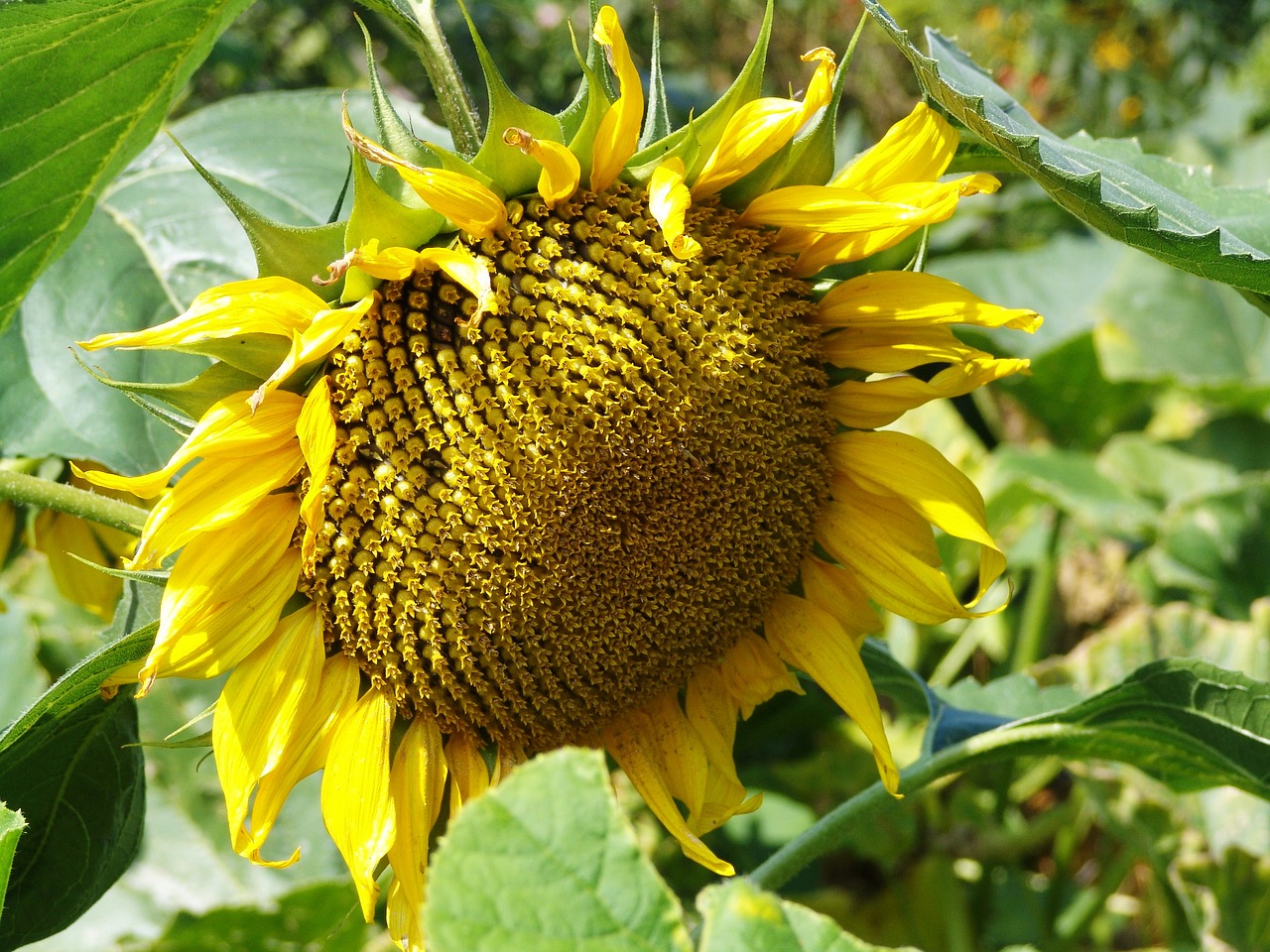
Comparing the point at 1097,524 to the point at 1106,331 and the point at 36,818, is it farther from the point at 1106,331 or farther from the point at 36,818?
the point at 36,818

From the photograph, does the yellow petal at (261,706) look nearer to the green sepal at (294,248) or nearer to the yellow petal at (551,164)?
the green sepal at (294,248)

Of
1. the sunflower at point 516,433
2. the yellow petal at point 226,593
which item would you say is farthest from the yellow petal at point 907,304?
the yellow petal at point 226,593

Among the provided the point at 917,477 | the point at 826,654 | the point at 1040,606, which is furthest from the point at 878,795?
the point at 1040,606

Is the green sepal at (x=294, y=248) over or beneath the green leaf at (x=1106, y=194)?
beneath

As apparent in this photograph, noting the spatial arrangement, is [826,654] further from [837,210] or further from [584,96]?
[584,96]

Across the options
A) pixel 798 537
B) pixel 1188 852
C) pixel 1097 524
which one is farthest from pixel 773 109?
pixel 1097 524

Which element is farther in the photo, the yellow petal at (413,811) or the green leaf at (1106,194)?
the yellow petal at (413,811)
